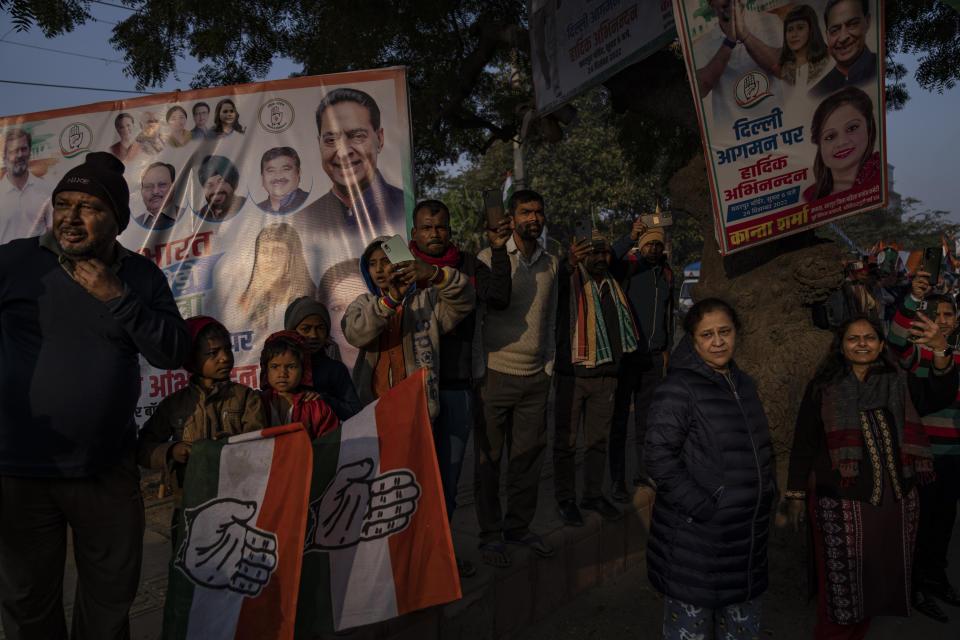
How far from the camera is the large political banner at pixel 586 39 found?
4426 millimetres

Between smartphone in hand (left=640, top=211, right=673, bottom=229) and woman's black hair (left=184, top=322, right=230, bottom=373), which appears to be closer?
woman's black hair (left=184, top=322, right=230, bottom=373)

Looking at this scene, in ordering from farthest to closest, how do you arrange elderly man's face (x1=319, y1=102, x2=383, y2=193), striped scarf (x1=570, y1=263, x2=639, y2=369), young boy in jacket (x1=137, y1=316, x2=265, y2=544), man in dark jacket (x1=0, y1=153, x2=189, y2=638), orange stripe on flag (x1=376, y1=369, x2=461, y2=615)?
elderly man's face (x1=319, y1=102, x2=383, y2=193) → striped scarf (x1=570, y1=263, x2=639, y2=369) → orange stripe on flag (x1=376, y1=369, x2=461, y2=615) → young boy in jacket (x1=137, y1=316, x2=265, y2=544) → man in dark jacket (x1=0, y1=153, x2=189, y2=638)

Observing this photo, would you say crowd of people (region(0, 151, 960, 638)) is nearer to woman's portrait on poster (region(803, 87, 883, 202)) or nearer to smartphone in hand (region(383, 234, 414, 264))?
smartphone in hand (region(383, 234, 414, 264))

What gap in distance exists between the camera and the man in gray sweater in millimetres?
3627

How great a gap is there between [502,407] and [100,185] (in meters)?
2.23

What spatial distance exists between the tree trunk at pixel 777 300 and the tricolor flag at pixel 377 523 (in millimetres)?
2659

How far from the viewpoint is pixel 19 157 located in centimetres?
443

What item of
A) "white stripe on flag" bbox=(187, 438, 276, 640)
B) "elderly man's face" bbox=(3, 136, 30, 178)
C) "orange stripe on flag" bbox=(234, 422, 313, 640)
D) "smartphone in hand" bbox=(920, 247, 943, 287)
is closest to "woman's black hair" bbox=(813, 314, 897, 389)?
"smartphone in hand" bbox=(920, 247, 943, 287)

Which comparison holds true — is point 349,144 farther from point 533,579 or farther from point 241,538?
point 533,579

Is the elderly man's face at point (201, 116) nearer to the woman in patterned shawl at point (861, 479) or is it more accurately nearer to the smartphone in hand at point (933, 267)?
the woman in patterned shawl at point (861, 479)

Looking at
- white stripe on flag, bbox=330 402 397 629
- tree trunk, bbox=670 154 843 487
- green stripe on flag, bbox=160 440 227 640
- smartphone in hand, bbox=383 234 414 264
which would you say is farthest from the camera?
tree trunk, bbox=670 154 843 487

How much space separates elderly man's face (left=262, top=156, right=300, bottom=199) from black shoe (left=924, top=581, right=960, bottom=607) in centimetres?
460

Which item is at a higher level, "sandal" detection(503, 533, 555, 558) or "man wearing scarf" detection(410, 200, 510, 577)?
"man wearing scarf" detection(410, 200, 510, 577)

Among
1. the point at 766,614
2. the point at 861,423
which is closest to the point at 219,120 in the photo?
the point at 861,423
